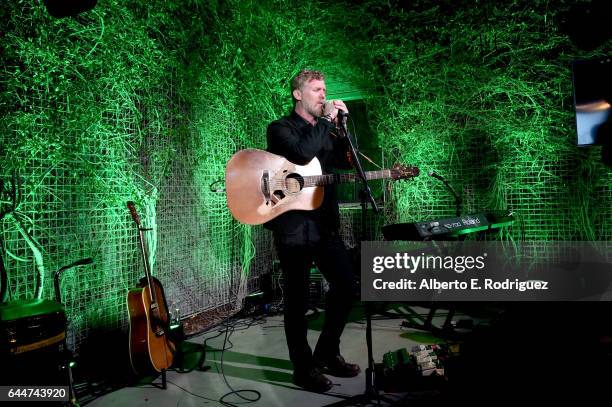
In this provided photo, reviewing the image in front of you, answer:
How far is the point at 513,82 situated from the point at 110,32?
12.4 ft

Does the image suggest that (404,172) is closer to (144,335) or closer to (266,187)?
(266,187)

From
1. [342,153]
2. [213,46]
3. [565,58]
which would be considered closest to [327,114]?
[342,153]

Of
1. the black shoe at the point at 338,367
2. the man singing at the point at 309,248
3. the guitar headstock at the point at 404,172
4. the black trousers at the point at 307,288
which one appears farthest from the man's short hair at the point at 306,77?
the black shoe at the point at 338,367

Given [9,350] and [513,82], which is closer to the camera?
[9,350]

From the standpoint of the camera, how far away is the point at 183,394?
2.71 m

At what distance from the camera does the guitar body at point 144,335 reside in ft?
9.27

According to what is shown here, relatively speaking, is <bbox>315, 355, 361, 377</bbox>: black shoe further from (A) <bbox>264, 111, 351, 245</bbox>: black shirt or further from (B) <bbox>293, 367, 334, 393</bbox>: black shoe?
(A) <bbox>264, 111, 351, 245</bbox>: black shirt

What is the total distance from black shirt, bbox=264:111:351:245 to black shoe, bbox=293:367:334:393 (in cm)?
83

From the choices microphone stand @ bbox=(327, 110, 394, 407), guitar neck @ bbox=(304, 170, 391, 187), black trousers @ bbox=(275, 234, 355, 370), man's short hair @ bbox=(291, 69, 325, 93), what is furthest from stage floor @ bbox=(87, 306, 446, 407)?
man's short hair @ bbox=(291, 69, 325, 93)

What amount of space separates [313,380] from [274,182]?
1307mm

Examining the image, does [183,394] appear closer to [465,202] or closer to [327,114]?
[327,114]

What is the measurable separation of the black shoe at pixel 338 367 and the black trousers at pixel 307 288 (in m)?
0.10

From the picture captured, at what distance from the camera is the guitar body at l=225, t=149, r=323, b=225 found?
110 inches

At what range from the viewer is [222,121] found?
15.0 ft
